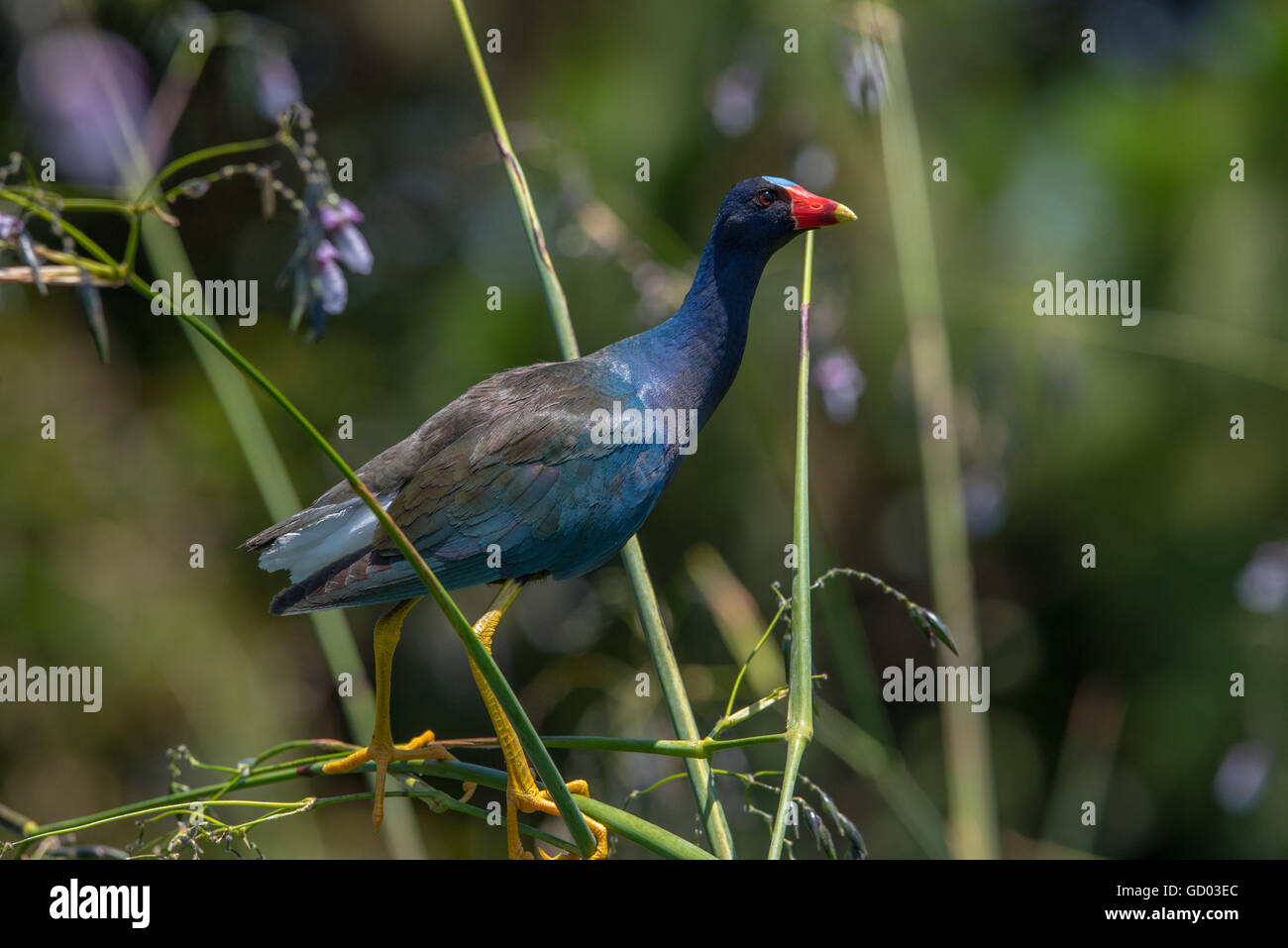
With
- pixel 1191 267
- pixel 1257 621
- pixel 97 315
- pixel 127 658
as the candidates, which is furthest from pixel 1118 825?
pixel 97 315

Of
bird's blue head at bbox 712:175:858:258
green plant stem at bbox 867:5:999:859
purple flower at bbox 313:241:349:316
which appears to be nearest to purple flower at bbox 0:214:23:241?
purple flower at bbox 313:241:349:316

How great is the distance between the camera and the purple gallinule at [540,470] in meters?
2.15

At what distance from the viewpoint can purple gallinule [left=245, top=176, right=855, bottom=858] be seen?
215 centimetres

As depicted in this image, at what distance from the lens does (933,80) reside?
5.22 metres

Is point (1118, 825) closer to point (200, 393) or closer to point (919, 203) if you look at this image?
point (919, 203)

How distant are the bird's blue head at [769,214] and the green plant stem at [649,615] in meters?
0.46

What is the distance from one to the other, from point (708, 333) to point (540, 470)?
42 centimetres

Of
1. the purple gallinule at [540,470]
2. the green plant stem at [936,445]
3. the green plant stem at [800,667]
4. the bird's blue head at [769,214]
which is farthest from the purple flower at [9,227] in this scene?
the green plant stem at [936,445]

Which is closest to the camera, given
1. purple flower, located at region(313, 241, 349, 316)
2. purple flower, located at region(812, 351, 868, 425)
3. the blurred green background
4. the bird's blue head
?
purple flower, located at region(313, 241, 349, 316)

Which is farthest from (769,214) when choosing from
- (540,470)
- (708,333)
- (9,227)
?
(9,227)

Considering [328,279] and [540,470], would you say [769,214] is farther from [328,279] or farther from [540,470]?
[328,279]

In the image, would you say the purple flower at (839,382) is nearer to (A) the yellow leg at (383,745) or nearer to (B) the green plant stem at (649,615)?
(B) the green plant stem at (649,615)

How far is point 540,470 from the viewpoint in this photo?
223 cm

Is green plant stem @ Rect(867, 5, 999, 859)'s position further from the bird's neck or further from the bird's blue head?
the bird's neck
